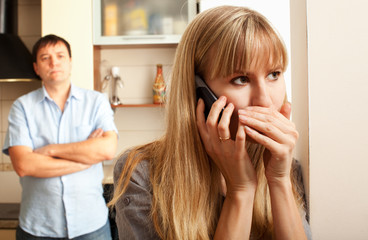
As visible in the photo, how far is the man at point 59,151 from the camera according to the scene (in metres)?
1.52

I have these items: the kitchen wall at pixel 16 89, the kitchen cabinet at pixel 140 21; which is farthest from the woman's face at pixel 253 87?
the kitchen wall at pixel 16 89

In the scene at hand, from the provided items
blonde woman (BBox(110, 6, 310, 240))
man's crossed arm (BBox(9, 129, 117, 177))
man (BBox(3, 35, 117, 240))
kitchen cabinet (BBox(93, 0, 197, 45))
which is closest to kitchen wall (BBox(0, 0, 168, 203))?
kitchen cabinet (BBox(93, 0, 197, 45))

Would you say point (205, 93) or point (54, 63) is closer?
point (205, 93)

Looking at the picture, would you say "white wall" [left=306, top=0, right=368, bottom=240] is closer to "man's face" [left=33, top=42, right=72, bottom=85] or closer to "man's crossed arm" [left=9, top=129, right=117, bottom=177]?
"man's crossed arm" [left=9, top=129, right=117, bottom=177]

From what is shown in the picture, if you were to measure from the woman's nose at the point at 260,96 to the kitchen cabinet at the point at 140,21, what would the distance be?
5.62ft

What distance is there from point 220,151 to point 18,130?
4.02 ft

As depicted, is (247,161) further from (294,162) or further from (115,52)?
(115,52)

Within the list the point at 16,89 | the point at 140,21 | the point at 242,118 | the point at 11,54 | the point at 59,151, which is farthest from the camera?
the point at 16,89

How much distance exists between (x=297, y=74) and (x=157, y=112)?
5.96ft

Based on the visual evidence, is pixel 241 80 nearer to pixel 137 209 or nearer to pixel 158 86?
pixel 137 209

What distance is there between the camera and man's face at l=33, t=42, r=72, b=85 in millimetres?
1674

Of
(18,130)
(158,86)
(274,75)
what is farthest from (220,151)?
(158,86)

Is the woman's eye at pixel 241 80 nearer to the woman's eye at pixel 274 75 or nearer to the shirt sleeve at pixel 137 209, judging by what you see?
the woman's eye at pixel 274 75

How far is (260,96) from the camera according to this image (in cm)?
69
